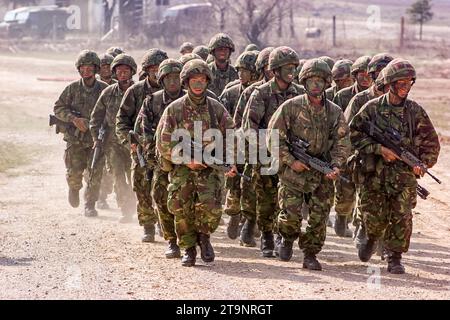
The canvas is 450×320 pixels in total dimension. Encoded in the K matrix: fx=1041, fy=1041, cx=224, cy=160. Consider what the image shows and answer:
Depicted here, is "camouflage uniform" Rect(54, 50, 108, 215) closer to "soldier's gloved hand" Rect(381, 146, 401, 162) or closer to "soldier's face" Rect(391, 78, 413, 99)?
"soldier's gloved hand" Rect(381, 146, 401, 162)

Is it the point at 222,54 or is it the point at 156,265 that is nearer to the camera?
the point at 156,265

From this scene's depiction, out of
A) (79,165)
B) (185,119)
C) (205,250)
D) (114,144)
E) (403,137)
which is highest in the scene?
(185,119)

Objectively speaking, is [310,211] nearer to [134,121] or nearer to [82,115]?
[134,121]

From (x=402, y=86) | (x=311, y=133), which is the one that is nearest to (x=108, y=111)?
(x=311, y=133)

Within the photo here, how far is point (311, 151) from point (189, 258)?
156 centimetres

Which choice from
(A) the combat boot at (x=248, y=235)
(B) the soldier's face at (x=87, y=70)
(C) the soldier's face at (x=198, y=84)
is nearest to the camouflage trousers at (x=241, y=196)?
(A) the combat boot at (x=248, y=235)

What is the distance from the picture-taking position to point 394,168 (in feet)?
32.3

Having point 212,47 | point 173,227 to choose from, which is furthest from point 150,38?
point 173,227

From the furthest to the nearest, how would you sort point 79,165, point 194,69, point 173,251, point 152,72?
point 79,165 → point 152,72 → point 173,251 → point 194,69

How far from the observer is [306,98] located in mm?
9891

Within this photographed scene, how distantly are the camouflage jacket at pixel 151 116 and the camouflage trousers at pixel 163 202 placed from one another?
1.01ft

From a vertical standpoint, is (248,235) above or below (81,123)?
below
